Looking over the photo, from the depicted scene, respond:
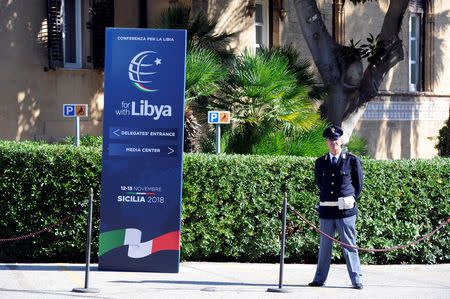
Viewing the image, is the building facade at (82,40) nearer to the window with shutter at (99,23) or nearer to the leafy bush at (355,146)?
the window with shutter at (99,23)

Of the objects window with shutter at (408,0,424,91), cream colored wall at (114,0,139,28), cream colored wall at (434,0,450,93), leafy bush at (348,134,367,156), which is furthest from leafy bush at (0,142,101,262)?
cream colored wall at (434,0,450,93)

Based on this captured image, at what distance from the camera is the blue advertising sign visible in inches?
336

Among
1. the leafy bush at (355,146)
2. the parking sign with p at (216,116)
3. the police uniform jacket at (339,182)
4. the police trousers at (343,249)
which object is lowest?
the police trousers at (343,249)

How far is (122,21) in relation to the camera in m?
15.4

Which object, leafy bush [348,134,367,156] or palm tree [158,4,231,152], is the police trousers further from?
leafy bush [348,134,367,156]

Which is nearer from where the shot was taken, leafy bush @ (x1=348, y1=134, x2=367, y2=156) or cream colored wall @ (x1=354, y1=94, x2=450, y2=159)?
leafy bush @ (x1=348, y1=134, x2=367, y2=156)

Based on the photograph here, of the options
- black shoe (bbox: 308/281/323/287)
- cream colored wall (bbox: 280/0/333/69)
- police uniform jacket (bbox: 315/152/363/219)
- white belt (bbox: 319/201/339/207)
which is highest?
cream colored wall (bbox: 280/0/333/69)

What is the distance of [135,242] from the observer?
8648 mm

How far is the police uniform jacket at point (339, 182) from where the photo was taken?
8.26m

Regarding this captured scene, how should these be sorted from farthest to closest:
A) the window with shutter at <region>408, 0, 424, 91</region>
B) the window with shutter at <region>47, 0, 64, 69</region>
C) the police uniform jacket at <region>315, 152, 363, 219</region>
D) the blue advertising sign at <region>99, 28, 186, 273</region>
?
1. the window with shutter at <region>408, 0, 424, 91</region>
2. the window with shutter at <region>47, 0, 64, 69</region>
3. the blue advertising sign at <region>99, 28, 186, 273</region>
4. the police uniform jacket at <region>315, 152, 363, 219</region>

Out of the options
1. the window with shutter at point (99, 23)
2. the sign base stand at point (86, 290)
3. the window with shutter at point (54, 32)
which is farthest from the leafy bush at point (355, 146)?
the sign base stand at point (86, 290)

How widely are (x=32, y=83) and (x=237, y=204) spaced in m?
6.50

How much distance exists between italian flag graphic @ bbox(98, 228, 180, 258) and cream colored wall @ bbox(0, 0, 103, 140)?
6299mm

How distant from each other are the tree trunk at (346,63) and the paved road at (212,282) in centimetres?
529
